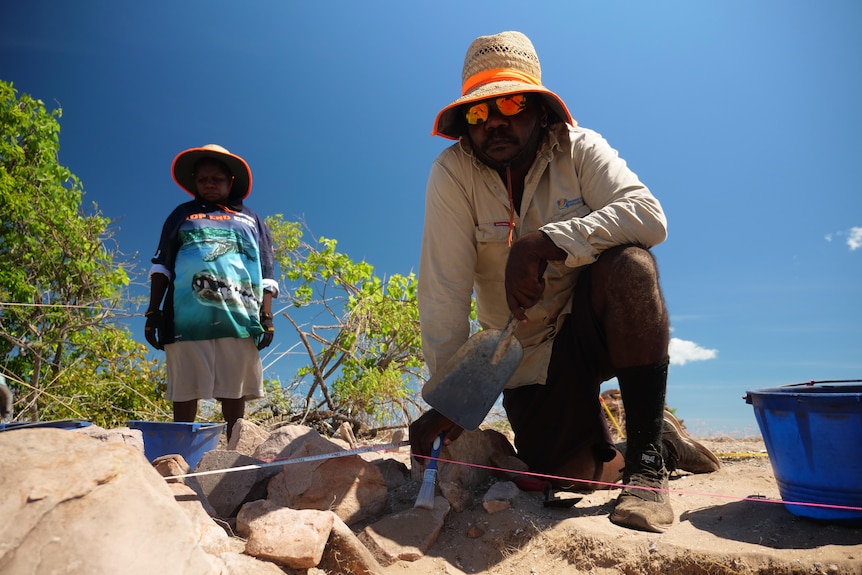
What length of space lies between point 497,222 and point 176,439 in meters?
1.81

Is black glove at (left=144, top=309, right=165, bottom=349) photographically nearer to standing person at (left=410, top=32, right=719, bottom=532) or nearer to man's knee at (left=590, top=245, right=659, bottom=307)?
standing person at (left=410, top=32, right=719, bottom=532)

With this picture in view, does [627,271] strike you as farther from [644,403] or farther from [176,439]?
[176,439]

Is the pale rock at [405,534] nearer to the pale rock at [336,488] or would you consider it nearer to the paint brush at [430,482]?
the paint brush at [430,482]

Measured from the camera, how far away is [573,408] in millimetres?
2350

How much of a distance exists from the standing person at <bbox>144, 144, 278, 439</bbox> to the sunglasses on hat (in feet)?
5.96

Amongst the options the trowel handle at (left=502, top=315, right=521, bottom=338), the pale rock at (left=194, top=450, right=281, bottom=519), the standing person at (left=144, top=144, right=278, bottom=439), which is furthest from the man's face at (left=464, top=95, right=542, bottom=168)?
the standing person at (left=144, top=144, right=278, bottom=439)

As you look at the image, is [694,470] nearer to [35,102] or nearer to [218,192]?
[218,192]

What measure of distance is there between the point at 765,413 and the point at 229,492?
73.1 inches

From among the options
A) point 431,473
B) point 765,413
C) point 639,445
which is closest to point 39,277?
point 431,473

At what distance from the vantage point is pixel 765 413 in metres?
1.94

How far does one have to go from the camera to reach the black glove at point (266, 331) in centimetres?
346

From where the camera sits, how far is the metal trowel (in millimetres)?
1996

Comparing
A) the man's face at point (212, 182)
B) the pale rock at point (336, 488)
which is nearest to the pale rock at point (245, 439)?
the pale rock at point (336, 488)

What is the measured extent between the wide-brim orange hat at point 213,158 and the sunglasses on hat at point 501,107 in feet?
6.19
